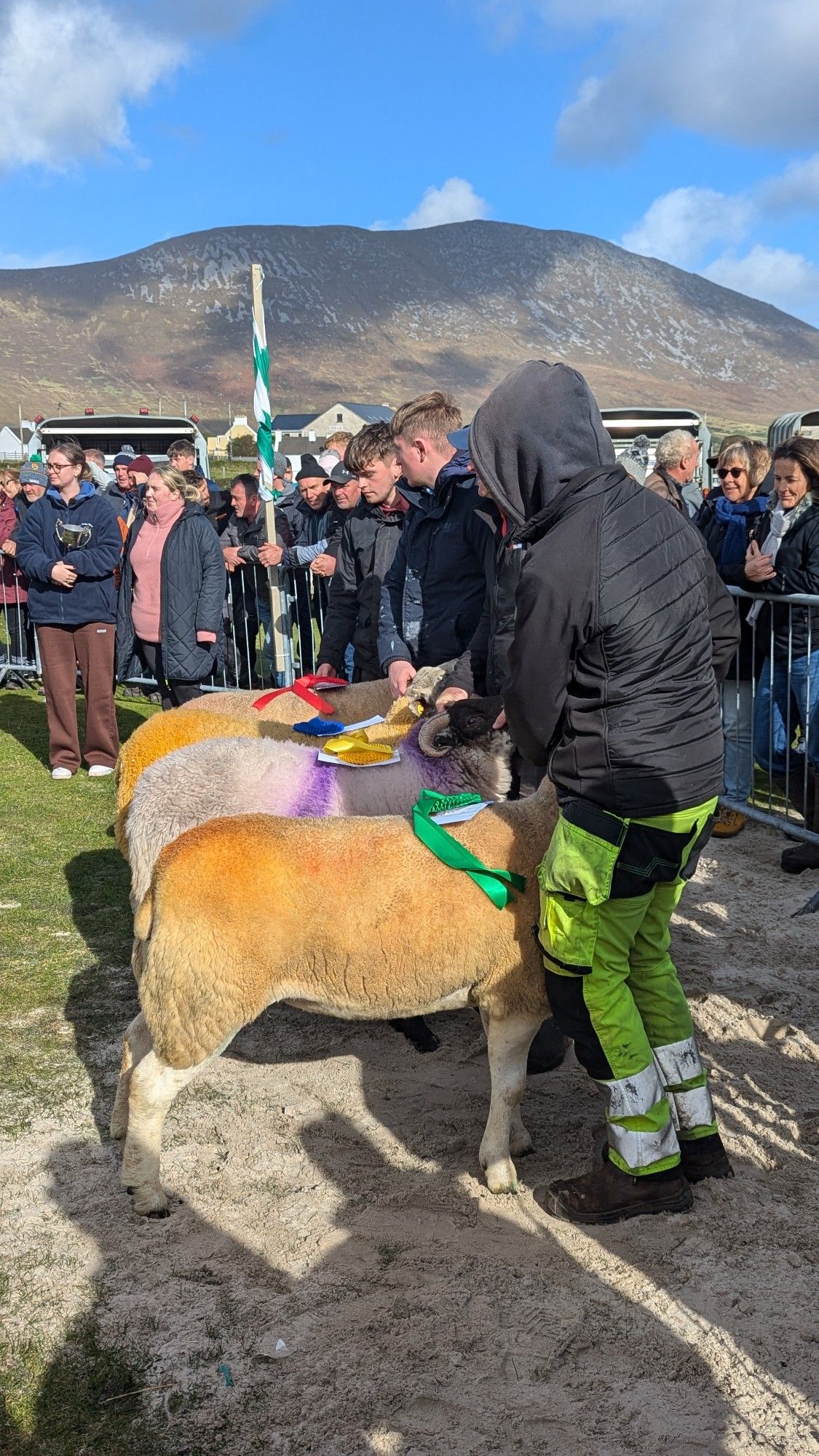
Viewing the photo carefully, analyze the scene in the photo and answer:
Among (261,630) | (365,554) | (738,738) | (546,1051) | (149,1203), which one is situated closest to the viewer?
(149,1203)

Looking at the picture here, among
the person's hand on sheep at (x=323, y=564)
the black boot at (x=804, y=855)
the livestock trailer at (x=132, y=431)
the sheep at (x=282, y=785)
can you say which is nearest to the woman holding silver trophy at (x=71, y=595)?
the person's hand on sheep at (x=323, y=564)

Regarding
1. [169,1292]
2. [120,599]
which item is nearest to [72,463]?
[120,599]

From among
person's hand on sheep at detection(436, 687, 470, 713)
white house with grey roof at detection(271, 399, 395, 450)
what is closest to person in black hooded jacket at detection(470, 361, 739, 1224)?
person's hand on sheep at detection(436, 687, 470, 713)

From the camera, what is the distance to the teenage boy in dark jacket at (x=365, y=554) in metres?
5.59

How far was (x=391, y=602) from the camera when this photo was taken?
5.39 m

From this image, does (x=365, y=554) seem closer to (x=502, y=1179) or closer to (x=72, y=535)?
(x=72, y=535)

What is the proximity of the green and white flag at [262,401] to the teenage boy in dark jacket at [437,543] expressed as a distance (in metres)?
3.04

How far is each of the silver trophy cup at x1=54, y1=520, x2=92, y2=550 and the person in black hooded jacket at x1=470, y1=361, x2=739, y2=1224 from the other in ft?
20.1

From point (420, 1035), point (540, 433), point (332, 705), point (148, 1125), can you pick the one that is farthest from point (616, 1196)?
point (332, 705)

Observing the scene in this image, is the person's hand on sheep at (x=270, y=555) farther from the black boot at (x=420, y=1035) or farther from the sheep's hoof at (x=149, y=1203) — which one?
the sheep's hoof at (x=149, y=1203)

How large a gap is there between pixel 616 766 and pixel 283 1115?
1920 mm

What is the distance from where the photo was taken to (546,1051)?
163 inches

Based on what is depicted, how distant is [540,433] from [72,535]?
6.35 meters

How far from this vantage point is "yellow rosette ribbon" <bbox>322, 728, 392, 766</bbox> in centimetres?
425
